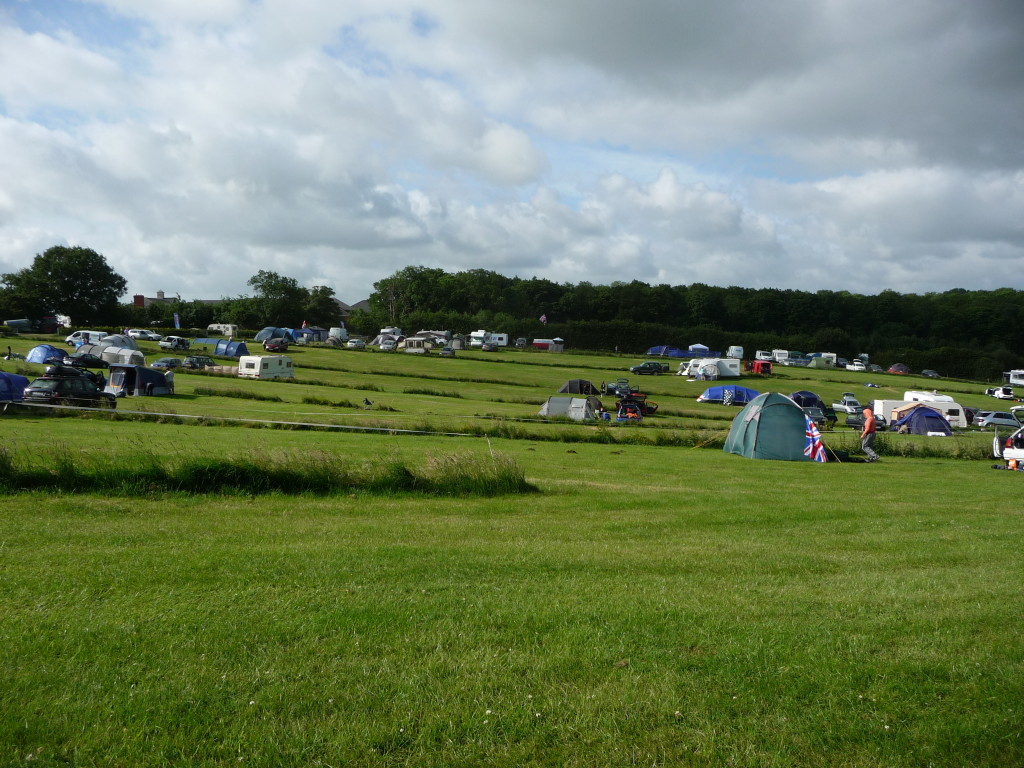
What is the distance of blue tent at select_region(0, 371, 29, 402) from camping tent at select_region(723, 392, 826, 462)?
2493cm

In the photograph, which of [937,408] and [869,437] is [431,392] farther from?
[937,408]

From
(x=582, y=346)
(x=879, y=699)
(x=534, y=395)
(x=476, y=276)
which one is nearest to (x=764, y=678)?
(x=879, y=699)

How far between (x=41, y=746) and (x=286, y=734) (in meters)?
1.16

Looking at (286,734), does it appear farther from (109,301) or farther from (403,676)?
(109,301)

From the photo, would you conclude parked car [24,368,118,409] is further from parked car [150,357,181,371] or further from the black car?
the black car

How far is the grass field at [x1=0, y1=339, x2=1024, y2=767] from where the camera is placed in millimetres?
3852

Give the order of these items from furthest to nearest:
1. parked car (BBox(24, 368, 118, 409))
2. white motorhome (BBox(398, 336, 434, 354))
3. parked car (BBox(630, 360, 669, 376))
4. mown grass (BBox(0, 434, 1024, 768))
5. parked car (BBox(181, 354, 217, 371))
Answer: white motorhome (BBox(398, 336, 434, 354))
parked car (BBox(630, 360, 669, 376))
parked car (BBox(181, 354, 217, 371))
parked car (BBox(24, 368, 118, 409))
mown grass (BBox(0, 434, 1024, 768))

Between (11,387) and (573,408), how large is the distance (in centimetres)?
2428

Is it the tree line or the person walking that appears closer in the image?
the person walking

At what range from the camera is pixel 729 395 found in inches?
2056

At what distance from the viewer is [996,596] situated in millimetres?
6477

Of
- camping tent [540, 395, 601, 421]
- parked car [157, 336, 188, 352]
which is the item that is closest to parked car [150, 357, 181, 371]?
parked car [157, 336, 188, 352]

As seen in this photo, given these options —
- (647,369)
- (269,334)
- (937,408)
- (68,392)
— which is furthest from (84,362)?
(937,408)

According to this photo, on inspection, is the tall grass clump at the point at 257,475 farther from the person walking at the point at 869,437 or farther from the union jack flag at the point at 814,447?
the person walking at the point at 869,437
